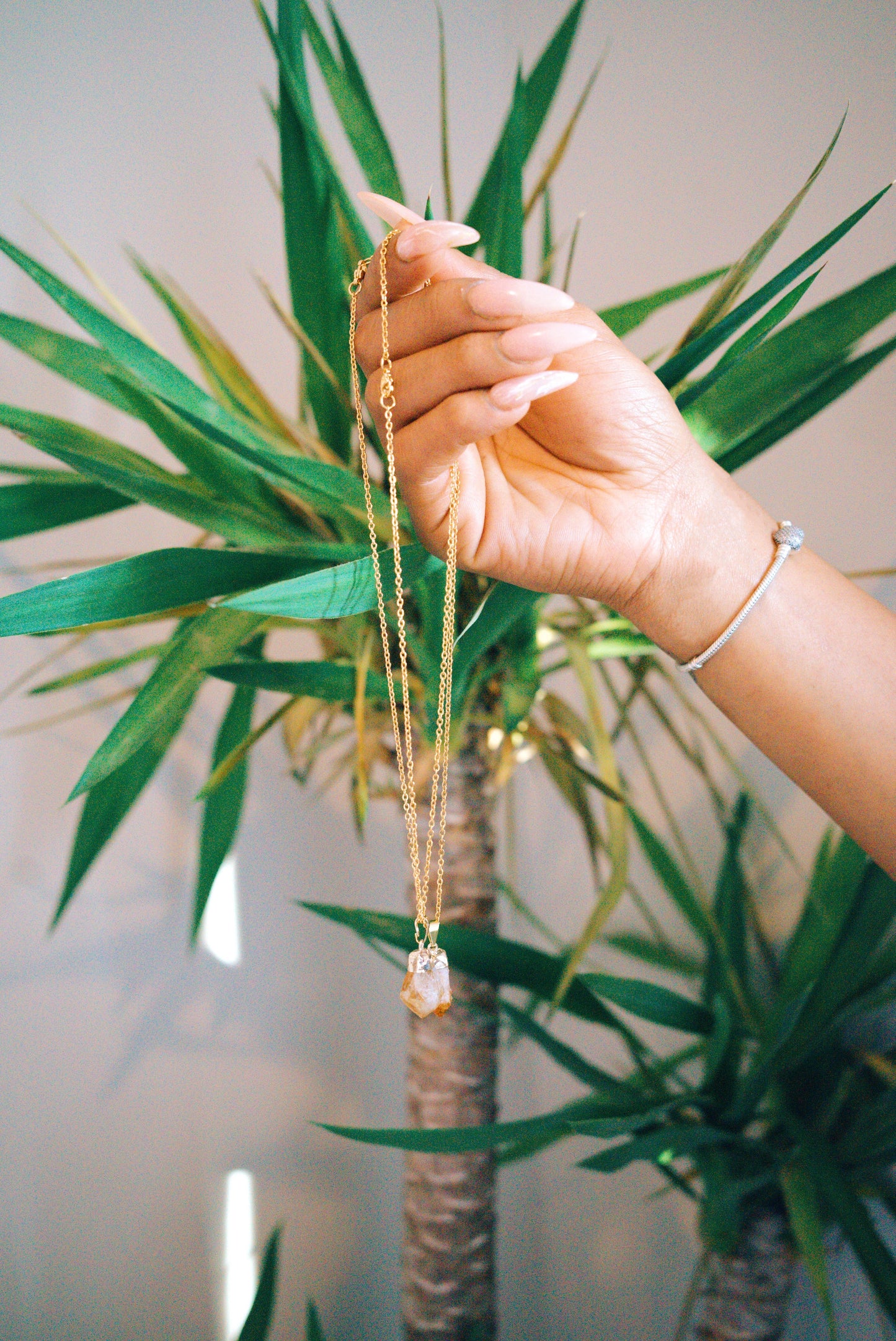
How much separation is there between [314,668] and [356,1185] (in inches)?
35.3

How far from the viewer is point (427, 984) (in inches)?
18.5

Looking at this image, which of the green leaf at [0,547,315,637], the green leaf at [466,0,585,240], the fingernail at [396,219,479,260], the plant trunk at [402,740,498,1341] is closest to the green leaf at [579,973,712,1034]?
the plant trunk at [402,740,498,1341]

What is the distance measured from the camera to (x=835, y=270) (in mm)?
819

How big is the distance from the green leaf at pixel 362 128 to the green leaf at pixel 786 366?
1.01ft

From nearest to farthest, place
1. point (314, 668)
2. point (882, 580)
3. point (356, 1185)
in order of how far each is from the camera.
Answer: point (314, 668) < point (882, 580) < point (356, 1185)

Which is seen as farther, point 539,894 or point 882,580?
point 539,894

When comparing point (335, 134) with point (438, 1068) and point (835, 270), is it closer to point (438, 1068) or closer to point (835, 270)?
point (835, 270)

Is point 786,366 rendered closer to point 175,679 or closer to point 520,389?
point 520,389

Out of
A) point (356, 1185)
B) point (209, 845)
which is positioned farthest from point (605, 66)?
point (356, 1185)

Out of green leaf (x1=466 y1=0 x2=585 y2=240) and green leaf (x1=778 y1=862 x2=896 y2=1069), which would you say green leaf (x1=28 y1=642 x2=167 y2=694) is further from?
green leaf (x1=778 y1=862 x2=896 y2=1069)

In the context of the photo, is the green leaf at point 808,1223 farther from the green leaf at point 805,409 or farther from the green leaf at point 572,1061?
the green leaf at point 805,409

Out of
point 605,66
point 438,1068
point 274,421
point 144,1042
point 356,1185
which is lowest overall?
point 356,1185

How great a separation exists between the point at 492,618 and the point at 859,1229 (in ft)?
1.86

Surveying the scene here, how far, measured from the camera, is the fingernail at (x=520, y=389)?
0.37 m
